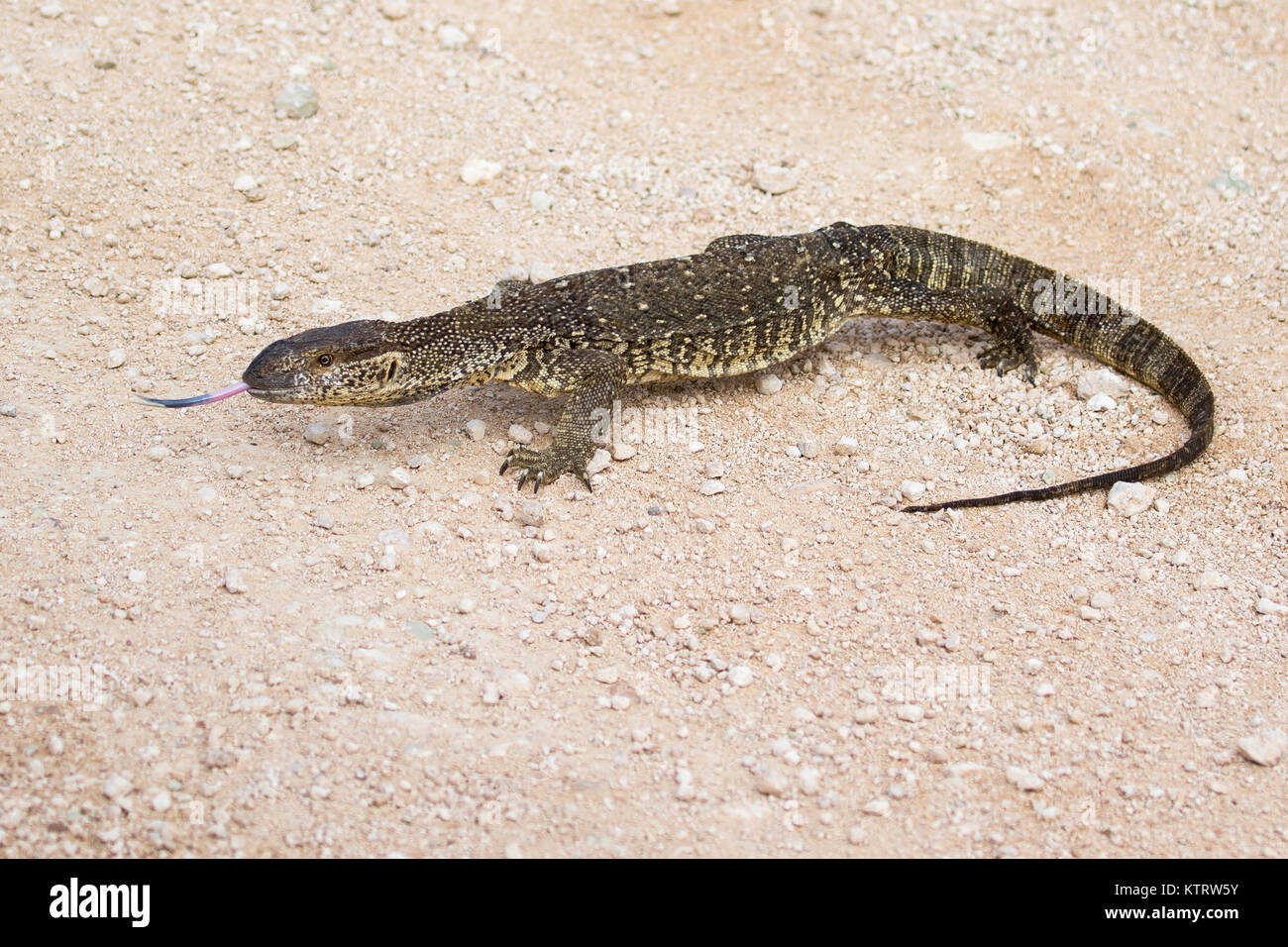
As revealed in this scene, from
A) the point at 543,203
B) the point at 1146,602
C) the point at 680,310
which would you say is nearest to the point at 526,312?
the point at 680,310

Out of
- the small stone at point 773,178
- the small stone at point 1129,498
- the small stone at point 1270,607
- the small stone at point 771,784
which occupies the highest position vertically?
the small stone at point 773,178

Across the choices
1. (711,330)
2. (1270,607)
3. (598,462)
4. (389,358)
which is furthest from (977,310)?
(389,358)

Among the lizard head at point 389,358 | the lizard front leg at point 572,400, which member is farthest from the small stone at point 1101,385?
the lizard head at point 389,358

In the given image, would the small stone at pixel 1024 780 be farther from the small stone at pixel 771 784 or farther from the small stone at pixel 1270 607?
the small stone at pixel 1270 607

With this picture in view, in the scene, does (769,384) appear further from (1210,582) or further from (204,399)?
(204,399)

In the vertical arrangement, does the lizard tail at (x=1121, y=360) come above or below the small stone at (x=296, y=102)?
below

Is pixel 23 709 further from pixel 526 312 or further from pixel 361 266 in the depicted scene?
pixel 361 266

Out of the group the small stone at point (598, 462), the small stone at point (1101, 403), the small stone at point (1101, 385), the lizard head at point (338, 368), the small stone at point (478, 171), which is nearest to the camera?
the lizard head at point (338, 368)
